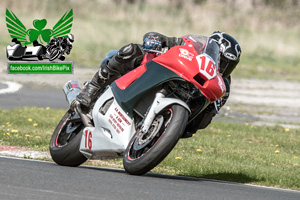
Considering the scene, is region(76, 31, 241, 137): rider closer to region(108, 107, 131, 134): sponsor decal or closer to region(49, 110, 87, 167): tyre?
region(108, 107, 131, 134): sponsor decal

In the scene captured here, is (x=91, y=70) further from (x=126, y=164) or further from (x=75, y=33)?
(x=126, y=164)

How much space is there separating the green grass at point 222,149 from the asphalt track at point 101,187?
4.33 ft

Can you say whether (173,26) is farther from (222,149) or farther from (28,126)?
(222,149)

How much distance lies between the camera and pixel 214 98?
7.48 m

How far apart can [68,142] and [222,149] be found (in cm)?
442

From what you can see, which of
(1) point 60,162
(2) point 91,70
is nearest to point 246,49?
(2) point 91,70

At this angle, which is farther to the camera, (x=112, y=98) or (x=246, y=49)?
(x=246, y=49)

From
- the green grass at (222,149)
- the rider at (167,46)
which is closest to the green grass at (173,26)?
the green grass at (222,149)

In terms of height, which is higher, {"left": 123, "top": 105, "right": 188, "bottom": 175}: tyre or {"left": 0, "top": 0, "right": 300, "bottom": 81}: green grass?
{"left": 123, "top": 105, "right": 188, "bottom": 175}: tyre

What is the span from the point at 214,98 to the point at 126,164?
111 centimetres

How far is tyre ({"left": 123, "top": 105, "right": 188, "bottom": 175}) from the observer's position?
7.06 m

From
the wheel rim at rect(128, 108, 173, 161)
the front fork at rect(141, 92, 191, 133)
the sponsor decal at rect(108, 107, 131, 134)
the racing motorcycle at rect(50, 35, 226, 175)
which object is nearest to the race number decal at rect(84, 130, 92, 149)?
the racing motorcycle at rect(50, 35, 226, 175)

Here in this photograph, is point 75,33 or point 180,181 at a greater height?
point 180,181

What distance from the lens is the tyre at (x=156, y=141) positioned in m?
7.06
